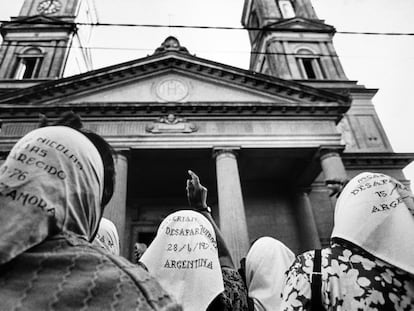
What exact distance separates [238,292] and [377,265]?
134 centimetres

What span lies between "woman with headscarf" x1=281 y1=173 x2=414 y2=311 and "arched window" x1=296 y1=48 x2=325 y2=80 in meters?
20.1

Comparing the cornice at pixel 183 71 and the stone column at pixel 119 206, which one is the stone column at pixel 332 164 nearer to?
the cornice at pixel 183 71

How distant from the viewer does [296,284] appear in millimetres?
1892

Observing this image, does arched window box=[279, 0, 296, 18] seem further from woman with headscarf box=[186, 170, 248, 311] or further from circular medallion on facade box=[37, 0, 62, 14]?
woman with headscarf box=[186, 170, 248, 311]

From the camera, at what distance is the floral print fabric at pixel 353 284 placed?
1752mm

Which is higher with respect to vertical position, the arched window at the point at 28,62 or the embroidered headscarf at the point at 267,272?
the arched window at the point at 28,62

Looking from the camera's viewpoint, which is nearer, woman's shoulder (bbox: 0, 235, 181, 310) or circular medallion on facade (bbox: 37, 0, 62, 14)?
woman's shoulder (bbox: 0, 235, 181, 310)

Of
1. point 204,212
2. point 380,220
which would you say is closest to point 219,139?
point 204,212

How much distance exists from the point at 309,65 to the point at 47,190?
23609mm

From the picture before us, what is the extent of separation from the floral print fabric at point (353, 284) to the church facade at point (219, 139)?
8295 millimetres

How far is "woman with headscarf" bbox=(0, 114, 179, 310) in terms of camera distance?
823 mm

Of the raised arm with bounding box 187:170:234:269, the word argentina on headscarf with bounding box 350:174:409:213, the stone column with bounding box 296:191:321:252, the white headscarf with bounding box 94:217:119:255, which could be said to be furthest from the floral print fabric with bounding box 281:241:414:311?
the stone column with bounding box 296:191:321:252

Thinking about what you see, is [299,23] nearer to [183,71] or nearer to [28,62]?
[183,71]

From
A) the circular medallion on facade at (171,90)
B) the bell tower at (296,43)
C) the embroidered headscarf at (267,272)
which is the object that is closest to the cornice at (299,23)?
→ the bell tower at (296,43)
